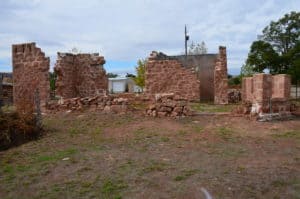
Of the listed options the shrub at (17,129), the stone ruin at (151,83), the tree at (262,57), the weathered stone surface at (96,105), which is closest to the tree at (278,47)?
the tree at (262,57)

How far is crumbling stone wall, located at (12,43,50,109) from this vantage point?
15.0 meters

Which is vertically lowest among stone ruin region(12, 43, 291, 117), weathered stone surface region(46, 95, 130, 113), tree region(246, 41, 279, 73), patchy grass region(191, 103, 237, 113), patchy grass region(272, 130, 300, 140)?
patchy grass region(272, 130, 300, 140)

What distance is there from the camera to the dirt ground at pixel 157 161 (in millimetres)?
4977

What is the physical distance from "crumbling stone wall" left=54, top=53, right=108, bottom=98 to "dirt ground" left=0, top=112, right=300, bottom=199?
6223mm

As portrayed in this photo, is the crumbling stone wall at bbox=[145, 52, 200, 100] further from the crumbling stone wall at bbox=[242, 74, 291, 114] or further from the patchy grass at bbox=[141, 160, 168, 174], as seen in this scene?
the patchy grass at bbox=[141, 160, 168, 174]

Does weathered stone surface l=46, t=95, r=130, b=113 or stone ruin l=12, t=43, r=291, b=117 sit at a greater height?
stone ruin l=12, t=43, r=291, b=117

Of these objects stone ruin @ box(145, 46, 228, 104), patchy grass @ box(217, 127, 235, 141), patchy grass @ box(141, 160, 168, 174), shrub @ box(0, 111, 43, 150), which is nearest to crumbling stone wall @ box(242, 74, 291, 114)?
patchy grass @ box(217, 127, 235, 141)

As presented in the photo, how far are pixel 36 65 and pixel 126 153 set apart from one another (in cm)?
945

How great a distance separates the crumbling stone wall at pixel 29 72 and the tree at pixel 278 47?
1566 centimetres

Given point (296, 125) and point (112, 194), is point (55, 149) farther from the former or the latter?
point (296, 125)

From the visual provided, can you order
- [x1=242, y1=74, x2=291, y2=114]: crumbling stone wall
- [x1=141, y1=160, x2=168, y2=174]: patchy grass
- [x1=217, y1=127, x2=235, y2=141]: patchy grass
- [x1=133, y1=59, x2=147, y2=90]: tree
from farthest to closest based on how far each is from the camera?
[x1=133, y1=59, x2=147, y2=90]: tree → [x1=242, y1=74, x2=291, y2=114]: crumbling stone wall → [x1=217, y1=127, x2=235, y2=141]: patchy grass → [x1=141, y1=160, x2=168, y2=174]: patchy grass

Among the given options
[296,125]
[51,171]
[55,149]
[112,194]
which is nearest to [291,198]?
[112,194]

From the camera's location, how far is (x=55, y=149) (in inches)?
303

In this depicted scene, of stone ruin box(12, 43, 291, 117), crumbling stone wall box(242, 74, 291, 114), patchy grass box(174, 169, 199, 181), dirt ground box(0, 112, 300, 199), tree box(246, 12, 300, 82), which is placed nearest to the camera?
dirt ground box(0, 112, 300, 199)
